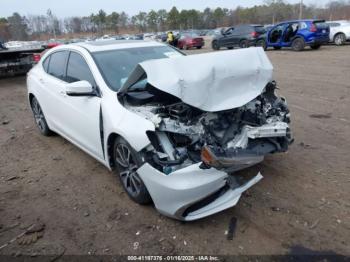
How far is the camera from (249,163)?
10.2ft

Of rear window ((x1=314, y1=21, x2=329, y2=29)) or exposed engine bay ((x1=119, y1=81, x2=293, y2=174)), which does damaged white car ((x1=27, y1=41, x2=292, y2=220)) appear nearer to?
exposed engine bay ((x1=119, y1=81, x2=293, y2=174))

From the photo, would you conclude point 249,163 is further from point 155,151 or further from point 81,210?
point 81,210

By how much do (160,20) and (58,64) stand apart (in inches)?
3964

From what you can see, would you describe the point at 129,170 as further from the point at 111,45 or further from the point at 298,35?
the point at 298,35

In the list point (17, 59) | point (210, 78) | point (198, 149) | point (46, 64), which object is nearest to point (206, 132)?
point (198, 149)

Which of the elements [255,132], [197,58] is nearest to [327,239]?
[255,132]

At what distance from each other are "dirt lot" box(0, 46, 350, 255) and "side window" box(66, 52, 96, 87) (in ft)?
4.06

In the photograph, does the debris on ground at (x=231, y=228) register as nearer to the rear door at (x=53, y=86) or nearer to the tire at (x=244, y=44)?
the rear door at (x=53, y=86)

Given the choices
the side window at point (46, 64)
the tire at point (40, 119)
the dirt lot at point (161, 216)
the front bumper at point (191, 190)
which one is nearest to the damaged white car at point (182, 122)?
the front bumper at point (191, 190)

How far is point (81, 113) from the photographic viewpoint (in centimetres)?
413

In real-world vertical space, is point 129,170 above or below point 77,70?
below

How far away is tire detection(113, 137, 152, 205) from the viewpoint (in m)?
3.35

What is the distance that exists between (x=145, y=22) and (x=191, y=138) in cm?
10513

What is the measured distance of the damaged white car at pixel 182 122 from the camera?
2.95 m
